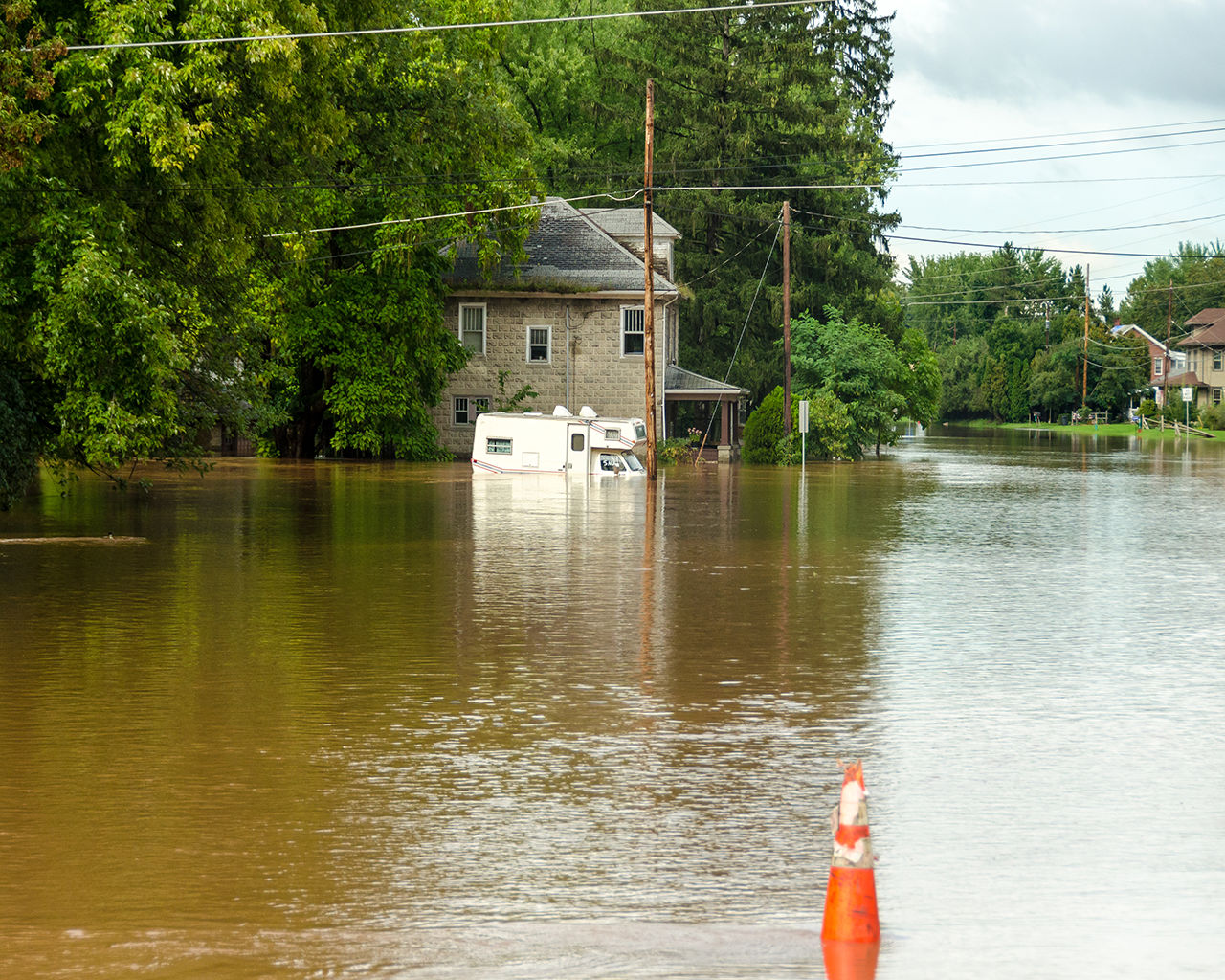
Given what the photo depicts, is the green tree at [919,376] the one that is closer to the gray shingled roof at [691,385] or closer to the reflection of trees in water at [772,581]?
the gray shingled roof at [691,385]

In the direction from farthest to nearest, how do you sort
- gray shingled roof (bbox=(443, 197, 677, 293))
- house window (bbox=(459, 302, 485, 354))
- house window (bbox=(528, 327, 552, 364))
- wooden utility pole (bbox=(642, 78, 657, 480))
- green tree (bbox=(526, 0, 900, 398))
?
green tree (bbox=(526, 0, 900, 398)) → house window (bbox=(459, 302, 485, 354)) → house window (bbox=(528, 327, 552, 364)) → gray shingled roof (bbox=(443, 197, 677, 293)) → wooden utility pole (bbox=(642, 78, 657, 480))

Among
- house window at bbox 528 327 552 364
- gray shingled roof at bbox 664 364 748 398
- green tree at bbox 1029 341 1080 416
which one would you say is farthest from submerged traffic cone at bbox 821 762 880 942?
green tree at bbox 1029 341 1080 416

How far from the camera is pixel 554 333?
5962cm

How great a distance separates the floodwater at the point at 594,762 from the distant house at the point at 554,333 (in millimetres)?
37094

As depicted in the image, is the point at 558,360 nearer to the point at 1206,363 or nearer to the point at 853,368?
the point at 853,368

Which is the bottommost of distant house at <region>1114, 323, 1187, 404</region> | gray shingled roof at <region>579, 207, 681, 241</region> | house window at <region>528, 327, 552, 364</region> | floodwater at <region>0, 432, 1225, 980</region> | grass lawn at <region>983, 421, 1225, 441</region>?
floodwater at <region>0, 432, 1225, 980</region>

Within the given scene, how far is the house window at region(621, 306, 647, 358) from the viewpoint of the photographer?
59.5m

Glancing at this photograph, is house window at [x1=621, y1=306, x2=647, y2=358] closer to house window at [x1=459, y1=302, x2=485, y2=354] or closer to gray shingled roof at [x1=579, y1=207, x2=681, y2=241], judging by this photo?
gray shingled roof at [x1=579, y1=207, x2=681, y2=241]

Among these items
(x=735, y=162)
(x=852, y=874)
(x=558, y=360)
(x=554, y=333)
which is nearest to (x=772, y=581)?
(x=852, y=874)

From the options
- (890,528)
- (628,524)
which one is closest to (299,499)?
(628,524)

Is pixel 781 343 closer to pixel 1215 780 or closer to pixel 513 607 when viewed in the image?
pixel 513 607

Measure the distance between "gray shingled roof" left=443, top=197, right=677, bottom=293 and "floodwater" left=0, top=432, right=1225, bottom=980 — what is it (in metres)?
37.0

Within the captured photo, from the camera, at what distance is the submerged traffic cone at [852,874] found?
20.6 feet

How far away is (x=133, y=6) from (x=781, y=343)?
173 feet
